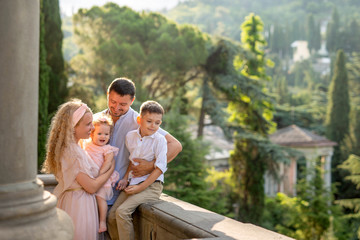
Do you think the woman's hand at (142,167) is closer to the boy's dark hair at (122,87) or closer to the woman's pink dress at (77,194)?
the woman's pink dress at (77,194)

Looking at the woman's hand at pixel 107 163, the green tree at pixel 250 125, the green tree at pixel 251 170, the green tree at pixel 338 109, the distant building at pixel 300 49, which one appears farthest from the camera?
the distant building at pixel 300 49

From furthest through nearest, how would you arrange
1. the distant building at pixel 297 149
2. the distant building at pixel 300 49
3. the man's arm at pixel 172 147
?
the distant building at pixel 300 49
the distant building at pixel 297 149
the man's arm at pixel 172 147

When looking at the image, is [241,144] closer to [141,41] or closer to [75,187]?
[141,41]

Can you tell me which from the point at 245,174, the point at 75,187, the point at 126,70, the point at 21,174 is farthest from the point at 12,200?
the point at 245,174

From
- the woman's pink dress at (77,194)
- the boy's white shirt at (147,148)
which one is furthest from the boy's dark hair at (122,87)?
the woman's pink dress at (77,194)

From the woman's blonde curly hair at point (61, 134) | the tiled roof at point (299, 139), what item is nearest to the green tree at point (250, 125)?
the tiled roof at point (299, 139)

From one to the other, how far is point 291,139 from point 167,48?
33.0 feet

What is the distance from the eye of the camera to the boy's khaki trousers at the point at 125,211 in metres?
2.98

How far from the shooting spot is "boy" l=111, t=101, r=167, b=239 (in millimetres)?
2996

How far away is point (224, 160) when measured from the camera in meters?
27.8

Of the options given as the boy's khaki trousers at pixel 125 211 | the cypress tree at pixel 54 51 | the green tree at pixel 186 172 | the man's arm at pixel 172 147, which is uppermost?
the cypress tree at pixel 54 51

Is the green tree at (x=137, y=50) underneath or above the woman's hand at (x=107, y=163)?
above

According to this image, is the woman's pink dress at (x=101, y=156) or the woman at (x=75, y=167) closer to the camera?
Result: the woman at (x=75, y=167)

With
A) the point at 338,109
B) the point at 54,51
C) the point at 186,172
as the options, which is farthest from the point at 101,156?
the point at 338,109
